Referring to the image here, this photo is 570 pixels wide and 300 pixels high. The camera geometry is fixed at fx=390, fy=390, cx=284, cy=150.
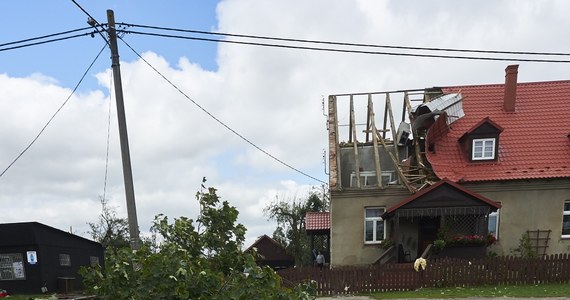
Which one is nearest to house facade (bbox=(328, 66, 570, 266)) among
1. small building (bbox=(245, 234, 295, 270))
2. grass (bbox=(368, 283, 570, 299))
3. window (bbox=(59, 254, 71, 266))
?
grass (bbox=(368, 283, 570, 299))

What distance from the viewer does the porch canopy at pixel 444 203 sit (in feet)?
47.3

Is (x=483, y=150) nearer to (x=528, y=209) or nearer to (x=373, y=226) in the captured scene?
(x=528, y=209)

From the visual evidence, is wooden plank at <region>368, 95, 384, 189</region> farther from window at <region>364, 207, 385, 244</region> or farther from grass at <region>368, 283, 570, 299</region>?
grass at <region>368, 283, 570, 299</region>

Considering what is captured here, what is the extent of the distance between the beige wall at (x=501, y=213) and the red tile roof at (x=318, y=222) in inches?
156

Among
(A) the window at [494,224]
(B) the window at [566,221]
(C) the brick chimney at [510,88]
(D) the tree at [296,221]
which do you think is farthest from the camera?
(D) the tree at [296,221]

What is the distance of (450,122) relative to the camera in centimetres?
1753

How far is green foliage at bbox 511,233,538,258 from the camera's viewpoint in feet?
49.6

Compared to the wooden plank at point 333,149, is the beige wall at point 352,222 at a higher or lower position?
lower

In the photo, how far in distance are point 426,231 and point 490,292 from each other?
534 centimetres

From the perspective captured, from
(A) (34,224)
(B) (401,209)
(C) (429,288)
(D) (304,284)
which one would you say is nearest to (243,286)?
(D) (304,284)

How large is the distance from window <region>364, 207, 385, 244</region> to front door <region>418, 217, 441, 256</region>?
5.30ft

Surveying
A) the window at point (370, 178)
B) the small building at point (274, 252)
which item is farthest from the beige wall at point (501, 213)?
the small building at point (274, 252)

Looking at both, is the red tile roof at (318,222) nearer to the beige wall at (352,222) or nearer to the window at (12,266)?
the beige wall at (352,222)

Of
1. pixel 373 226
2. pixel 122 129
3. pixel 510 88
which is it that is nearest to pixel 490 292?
pixel 373 226
